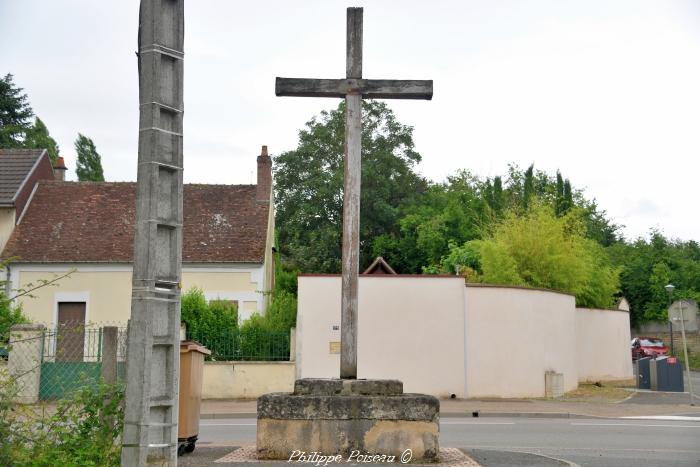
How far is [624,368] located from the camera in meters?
33.4

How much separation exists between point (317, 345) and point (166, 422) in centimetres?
1804

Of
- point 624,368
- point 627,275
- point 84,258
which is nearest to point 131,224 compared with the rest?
point 84,258

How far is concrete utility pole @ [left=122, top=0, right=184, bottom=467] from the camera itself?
18.2ft

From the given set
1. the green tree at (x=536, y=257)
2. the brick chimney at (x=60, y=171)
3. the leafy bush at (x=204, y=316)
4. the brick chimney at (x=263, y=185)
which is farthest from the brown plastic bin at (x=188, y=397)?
the brick chimney at (x=60, y=171)

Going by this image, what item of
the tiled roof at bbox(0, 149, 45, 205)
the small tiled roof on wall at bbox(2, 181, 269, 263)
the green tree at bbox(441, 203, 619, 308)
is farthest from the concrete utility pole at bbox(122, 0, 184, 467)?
the tiled roof at bbox(0, 149, 45, 205)

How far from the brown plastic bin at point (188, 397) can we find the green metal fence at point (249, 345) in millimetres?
12174

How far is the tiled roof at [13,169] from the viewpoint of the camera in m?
30.6

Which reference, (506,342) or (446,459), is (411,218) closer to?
(506,342)

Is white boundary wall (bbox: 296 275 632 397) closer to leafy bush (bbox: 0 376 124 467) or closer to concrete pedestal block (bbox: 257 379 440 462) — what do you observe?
concrete pedestal block (bbox: 257 379 440 462)

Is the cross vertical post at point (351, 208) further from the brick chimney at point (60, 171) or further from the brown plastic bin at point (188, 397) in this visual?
the brick chimney at point (60, 171)

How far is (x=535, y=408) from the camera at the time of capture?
20.7m

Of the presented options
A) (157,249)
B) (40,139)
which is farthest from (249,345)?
(40,139)

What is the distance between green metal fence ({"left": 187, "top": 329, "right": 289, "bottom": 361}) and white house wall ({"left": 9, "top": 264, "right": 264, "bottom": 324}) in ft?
20.2

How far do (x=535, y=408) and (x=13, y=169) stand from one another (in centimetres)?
2183
